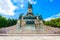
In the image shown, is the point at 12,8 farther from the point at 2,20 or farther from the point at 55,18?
the point at 55,18

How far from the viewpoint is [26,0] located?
34.0ft

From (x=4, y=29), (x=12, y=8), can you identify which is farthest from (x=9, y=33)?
(x=12, y=8)

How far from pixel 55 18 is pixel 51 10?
0.35 metres

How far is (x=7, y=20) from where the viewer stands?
1020cm

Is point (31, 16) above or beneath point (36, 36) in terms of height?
above

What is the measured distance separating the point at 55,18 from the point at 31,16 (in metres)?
0.93

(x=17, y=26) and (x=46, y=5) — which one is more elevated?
(x=46, y=5)

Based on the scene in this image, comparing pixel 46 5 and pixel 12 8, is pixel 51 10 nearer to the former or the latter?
pixel 46 5

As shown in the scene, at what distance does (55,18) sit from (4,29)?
1.99m

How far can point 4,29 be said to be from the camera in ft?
33.6

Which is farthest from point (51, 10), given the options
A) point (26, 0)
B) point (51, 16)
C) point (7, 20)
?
point (7, 20)

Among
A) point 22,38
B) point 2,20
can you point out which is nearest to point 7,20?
point 2,20

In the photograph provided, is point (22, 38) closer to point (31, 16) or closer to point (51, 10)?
point (31, 16)

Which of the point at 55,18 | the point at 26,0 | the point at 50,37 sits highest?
the point at 26,0
